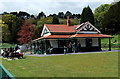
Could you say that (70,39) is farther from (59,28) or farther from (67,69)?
(67,69)

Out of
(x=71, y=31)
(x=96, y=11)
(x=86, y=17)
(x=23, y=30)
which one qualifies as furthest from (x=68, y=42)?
(x=96, y=11)

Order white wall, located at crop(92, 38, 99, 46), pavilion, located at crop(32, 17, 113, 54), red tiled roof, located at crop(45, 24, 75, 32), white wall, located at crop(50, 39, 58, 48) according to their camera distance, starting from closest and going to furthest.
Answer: pavilion, located at crop(32, 17, 113, 54), white wall, located at crop(50, 39, 58, 48), red tiled roof, located at crop(45, 24, 75, 32), white wall, located at crop(92, 38, 99, 46)

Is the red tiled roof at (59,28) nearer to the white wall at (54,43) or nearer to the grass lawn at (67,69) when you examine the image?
the white wall at (54,43)

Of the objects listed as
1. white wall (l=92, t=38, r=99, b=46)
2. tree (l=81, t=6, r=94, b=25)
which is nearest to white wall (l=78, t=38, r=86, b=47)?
white wall (l=92, t=38, r=99, b=46)

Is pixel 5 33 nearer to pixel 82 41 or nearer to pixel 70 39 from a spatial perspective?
pixel 70 39

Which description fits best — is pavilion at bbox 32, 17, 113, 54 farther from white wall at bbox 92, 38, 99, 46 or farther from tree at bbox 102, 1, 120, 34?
tree at bbox 102, 1, 120, 34

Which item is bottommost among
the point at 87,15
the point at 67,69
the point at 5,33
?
the point at 67,69

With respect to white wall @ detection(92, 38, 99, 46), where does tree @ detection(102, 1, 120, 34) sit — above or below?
above

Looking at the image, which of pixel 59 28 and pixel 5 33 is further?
pixel 5 33

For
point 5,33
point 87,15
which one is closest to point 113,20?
point 87,15

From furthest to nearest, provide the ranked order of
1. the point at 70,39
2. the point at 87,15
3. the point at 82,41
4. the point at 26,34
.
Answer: the point at 87,15 → the point at 26,34 → the point at 82,41 → the point at 70,39

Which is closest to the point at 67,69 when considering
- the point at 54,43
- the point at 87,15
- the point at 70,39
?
the point at 54,43

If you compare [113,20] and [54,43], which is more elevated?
[113,20]

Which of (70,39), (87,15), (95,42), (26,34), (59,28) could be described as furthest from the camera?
(87,15)
